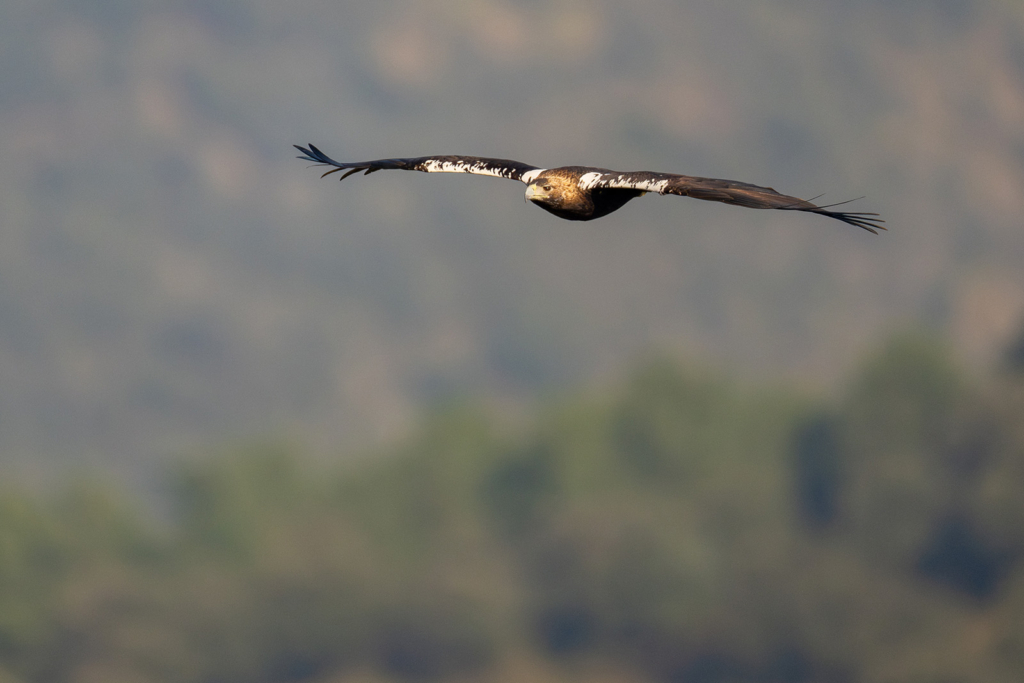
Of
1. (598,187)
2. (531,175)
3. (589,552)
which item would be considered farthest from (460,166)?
(589,552)

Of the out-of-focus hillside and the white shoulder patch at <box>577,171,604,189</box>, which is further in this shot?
the out-of-focus hillside

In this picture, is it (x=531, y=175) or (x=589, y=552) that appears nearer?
(x=531, y=175)

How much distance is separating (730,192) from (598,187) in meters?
3.63

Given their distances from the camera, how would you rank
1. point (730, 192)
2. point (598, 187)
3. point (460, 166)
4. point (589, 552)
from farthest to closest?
point (589, 552), point (460, 166), point (598, 187), point (730, 192)

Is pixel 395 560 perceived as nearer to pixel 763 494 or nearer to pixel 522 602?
pixel 522 602

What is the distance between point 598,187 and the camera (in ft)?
76.2

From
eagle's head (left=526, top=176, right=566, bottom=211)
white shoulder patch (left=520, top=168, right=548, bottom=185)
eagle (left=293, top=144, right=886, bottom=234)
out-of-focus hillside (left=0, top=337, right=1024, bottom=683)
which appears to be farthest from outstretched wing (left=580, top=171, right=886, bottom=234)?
out-of-focus hillside (left=0, top=337, right=1024, bottom=683)

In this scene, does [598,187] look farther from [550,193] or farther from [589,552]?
[589,552]

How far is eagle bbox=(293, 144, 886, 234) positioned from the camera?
19.5 m

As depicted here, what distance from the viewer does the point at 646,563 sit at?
128000 millimetres

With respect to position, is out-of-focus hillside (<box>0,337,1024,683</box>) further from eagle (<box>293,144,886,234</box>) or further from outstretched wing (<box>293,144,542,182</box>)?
eagle (<box>293,144,886,234</box>)

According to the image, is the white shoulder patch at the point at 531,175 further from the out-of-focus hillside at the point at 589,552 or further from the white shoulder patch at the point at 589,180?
the out-of-focus hillside at the point at 589,552

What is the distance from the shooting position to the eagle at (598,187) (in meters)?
19.5

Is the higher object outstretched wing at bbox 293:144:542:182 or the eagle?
outstretched wing at bbox 293:144:542:182
